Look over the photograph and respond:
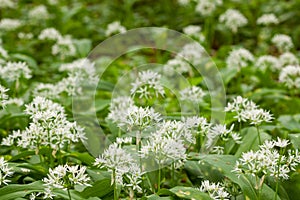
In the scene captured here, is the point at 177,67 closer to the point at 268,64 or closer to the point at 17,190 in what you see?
the point at 268,64

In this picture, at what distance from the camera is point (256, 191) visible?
2227mm

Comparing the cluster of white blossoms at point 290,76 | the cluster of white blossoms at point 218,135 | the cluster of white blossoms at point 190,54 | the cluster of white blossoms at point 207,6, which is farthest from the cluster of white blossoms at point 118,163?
the cluster of white blossoms at point 207,6

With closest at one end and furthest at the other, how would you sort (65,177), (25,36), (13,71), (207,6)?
(65,177), (13,71), (207,6), (25,36)

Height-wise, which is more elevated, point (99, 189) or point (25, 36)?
point (25, 36)

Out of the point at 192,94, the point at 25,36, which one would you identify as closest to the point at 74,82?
the point at 192,94

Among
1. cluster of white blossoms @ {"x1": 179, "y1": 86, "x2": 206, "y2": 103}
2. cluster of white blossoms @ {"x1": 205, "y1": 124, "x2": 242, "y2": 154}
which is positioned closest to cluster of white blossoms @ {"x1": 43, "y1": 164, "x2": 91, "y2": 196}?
cluster of white blossoms @ {"x1": 205, "y1": 124, "x2": 242, "y2": 154}

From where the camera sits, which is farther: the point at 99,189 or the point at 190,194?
the point at 99,189

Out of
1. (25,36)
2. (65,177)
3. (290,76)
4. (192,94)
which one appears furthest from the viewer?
(25,36)

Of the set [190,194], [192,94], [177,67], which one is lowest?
[190,194]

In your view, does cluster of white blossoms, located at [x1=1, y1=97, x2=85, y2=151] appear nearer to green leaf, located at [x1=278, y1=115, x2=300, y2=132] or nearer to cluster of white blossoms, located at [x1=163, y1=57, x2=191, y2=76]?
green leaf, located at [x1=278, y1=115, x2=300, y2=132]

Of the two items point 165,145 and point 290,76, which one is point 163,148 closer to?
point 165,145

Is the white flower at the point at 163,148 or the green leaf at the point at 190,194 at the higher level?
the white flower at the point at 163,148

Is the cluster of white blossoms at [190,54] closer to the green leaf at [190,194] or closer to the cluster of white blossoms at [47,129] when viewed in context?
the cluster of white blossoms at [47,129]

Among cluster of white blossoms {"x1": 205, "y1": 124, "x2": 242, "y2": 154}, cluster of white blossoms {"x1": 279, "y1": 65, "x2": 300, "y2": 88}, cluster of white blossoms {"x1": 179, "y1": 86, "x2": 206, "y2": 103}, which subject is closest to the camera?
cluster of white blossoms {"x1": 205, "y1": 124, "x2": 242, "y2": 154}
